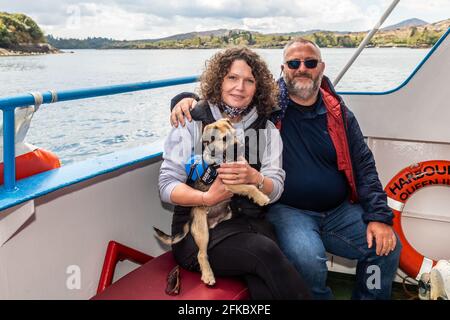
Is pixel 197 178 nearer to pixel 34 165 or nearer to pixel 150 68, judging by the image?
pixel 34 165

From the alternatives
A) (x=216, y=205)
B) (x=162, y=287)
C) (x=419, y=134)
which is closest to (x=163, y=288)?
(x=162, y=287)

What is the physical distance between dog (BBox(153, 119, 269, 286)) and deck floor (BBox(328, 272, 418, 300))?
104cm

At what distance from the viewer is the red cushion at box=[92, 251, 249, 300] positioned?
1351 millimetres

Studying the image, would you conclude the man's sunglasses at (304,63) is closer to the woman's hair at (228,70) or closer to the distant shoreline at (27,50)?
the woman's hair at (228,70)

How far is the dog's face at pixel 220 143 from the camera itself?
129 cm

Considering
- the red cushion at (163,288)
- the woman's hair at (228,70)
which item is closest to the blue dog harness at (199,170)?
the woman's hair at (228,70)

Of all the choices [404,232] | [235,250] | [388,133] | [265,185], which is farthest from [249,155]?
[404,232]

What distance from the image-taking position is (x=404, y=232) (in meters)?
2.29

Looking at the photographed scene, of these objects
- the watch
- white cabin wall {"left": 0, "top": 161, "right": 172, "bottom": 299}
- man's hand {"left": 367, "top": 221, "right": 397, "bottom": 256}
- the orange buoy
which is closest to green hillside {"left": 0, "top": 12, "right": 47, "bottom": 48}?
white cabin wall {"left": 0, "top": 161, "right": 172, "bottom": 299}

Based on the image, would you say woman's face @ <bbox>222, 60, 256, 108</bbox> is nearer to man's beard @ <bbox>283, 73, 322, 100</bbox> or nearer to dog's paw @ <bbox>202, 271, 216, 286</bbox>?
man's beard @ <bbox>283, 73, 322, 100</bbox>

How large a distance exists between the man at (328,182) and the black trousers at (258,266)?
264 millimetres

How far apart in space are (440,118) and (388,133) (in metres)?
0.26

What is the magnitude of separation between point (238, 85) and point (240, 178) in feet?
1.22

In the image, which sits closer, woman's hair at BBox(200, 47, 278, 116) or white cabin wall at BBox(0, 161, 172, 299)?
white cabin wall at BBox(0, 161, 172, 299)
